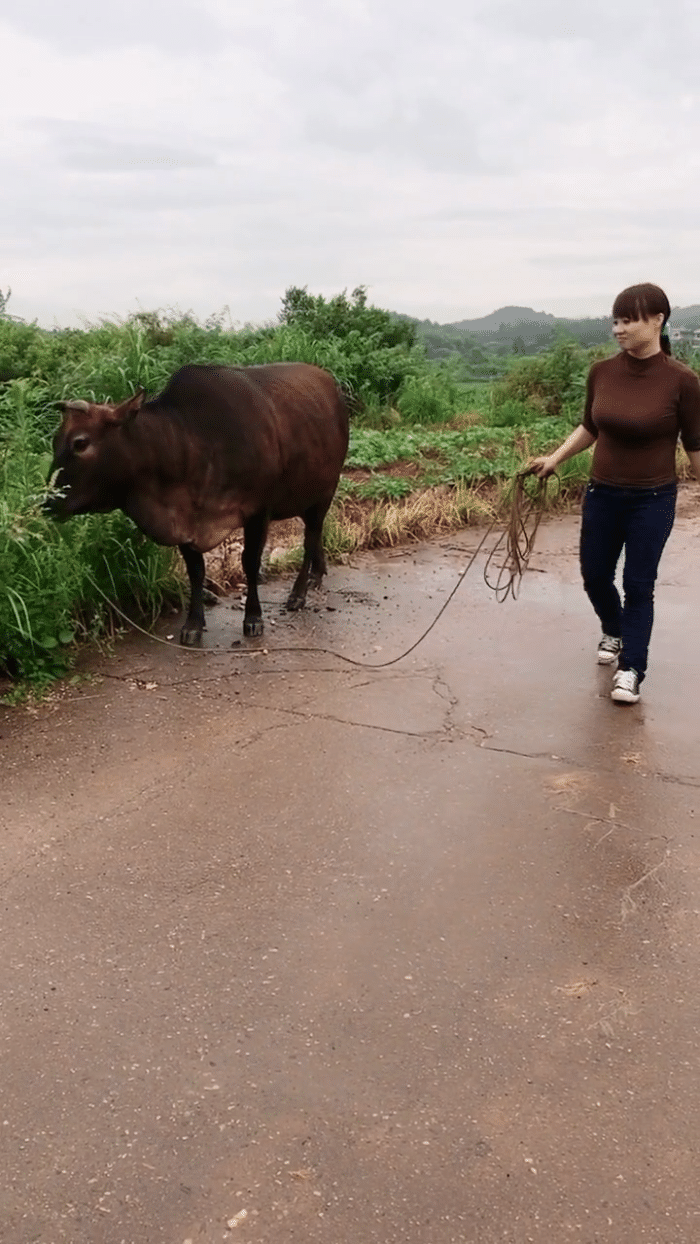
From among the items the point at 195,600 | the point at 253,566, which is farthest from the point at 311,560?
the point at 195,600

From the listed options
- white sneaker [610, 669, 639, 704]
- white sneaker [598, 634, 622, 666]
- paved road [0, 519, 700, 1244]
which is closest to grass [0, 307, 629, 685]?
paved road [0, 519, 700, 1244]

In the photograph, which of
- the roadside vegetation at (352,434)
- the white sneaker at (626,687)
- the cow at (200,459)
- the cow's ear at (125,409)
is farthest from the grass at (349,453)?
the white sneaker at (626,687)

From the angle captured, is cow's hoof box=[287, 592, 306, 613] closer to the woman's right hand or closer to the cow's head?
the cow's head

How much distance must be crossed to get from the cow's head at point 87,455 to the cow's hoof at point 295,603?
4.59 feet

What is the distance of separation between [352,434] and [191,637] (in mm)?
5692

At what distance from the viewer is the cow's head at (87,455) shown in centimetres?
448

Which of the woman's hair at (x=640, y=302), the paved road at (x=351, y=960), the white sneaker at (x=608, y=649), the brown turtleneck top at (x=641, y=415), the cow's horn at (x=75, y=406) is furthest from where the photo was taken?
the white sneaker at (x=608, y=649)

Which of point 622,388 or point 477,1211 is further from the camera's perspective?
point 622,388

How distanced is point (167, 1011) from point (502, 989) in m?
0.81

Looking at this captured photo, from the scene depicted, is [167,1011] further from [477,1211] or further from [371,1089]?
[477,1211]

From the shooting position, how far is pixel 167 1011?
7.95 feet

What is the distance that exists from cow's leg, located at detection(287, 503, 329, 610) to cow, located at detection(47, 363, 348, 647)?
267 mm

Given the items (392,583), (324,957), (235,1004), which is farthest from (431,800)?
(392,583)

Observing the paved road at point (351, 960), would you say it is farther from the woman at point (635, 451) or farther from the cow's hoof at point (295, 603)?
the cow's hoof at point (295, 603)
